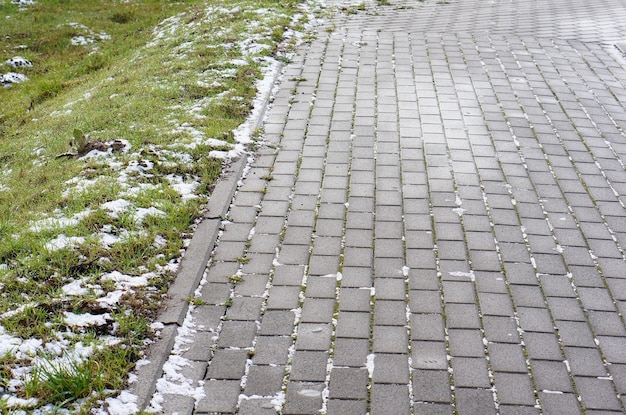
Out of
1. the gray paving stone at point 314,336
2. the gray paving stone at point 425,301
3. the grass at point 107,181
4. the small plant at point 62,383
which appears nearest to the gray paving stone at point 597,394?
the gray paving stone at point 425,301

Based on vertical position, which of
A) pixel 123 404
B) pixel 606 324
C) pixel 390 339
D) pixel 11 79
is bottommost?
pixel 11 79

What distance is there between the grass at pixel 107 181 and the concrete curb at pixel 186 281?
81mm

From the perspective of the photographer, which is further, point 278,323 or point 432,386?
point 278,323

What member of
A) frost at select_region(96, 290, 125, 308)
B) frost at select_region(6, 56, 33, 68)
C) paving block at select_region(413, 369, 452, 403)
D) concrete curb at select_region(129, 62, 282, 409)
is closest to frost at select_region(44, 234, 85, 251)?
frost at select_region(96, 290, 125, 308)

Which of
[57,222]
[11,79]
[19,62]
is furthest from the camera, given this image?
[19,62]

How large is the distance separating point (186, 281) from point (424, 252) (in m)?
1.67

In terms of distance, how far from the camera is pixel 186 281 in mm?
4195

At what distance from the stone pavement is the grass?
418 millimetres

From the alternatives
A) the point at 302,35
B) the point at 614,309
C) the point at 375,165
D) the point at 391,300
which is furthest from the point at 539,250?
the point at 302,35

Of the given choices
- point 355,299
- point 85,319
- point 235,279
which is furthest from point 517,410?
point 85,319

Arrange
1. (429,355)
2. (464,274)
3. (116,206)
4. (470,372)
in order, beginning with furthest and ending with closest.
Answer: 1. (116,206)
2. (464,274)
3. (429,355)
4. (470,372)

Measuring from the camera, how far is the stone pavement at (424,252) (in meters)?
3.43

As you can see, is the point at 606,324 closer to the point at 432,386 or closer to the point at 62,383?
the point at 432,386

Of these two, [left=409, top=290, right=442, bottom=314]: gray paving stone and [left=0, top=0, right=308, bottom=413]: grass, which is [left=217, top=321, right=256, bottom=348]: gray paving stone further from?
[left=409, top=290, right=442, bottom=314]: gray paving stone
